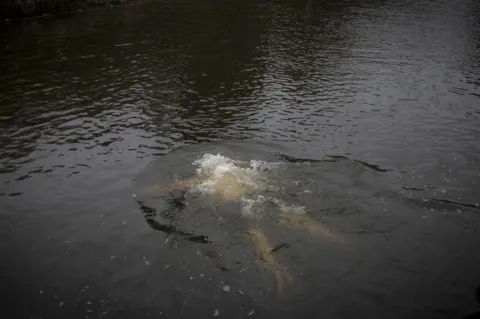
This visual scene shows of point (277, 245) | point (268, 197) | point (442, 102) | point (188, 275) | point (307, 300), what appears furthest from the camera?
point (442, 102)

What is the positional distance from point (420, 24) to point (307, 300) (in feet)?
135

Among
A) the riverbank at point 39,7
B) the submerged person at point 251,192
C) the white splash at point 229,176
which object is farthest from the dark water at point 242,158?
the riverbank at point 39,7

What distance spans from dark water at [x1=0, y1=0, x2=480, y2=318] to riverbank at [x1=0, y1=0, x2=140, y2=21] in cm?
678

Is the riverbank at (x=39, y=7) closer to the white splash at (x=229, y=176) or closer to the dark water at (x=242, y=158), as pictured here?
the dark water at (x=242, y=158)

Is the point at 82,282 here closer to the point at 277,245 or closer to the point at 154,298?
the point at 154,298

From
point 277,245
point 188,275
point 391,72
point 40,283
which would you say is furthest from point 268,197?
point 391,72

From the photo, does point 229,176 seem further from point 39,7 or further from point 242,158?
point 39,7

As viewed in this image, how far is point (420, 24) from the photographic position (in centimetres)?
4281

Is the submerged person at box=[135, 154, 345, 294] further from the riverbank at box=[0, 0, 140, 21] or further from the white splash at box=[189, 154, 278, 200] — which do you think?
the riverbank at box=[0, 0, 140, 21]

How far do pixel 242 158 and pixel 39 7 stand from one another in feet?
126

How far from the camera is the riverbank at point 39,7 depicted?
41.2m

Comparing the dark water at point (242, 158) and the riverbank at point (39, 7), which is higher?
the riverbank at point (39, 7)

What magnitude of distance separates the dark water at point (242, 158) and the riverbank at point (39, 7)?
678 centimetres

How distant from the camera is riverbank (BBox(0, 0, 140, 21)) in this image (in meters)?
41.2
